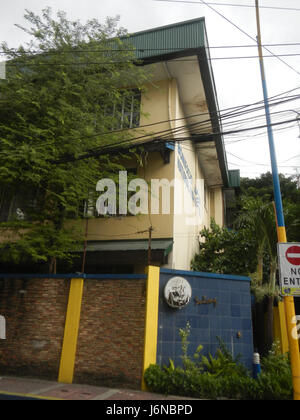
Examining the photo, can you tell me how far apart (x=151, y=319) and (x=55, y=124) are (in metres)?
5.95

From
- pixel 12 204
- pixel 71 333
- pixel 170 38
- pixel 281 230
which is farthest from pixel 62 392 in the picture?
pixel 170 38

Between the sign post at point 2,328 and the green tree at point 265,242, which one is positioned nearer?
the sign post at point 2,328

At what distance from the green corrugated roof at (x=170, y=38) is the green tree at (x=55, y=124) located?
3.20 feet

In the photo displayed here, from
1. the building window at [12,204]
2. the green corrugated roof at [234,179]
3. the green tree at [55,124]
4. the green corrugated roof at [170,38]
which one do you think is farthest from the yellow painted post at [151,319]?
the green corrugated roof at [234,179]

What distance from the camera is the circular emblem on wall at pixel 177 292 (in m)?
6.92

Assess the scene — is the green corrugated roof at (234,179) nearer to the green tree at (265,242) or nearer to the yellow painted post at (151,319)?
the green tree at (265,242)

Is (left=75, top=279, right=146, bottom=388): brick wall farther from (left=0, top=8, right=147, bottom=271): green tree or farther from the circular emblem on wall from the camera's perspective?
(left=0, top=8, right=147, bottom=271): green tree

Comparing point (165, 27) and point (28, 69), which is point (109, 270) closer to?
point (28, 69)

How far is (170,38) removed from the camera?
388 inches

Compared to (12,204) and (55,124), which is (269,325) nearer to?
(55,124)

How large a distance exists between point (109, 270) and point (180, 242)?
106 inches

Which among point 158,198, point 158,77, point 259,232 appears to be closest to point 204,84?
point 158,77

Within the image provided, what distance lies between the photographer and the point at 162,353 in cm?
661

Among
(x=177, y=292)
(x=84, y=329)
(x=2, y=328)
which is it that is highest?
(x=177, y=292)
